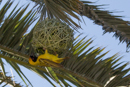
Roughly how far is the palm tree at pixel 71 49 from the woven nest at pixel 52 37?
32 cm

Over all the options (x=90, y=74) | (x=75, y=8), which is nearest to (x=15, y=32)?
(x=75, y=8)

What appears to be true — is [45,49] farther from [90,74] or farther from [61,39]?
[90,74]

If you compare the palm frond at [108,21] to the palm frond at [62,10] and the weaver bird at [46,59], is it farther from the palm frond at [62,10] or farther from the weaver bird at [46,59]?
the weaver bird at [46,59]

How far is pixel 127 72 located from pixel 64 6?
0.81 meters

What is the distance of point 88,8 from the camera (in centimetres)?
250

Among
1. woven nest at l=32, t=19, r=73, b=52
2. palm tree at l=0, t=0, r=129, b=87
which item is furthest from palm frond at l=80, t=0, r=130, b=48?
woven nest at l=32, t=19, r=73, b=52

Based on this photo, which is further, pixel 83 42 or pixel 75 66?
pixel 83 42

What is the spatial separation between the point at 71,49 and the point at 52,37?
402 millimetres

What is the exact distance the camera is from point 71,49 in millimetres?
2363

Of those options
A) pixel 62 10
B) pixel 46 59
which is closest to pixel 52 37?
pixel 46 59

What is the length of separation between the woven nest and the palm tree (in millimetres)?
323

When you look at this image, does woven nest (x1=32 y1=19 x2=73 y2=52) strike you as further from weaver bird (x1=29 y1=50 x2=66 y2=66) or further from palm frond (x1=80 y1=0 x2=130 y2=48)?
palm frond (x1=80 y1=0 x2=130 y2=48)

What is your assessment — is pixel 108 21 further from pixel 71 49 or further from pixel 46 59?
pixel 46 59

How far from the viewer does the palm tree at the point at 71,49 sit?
2338 mm
